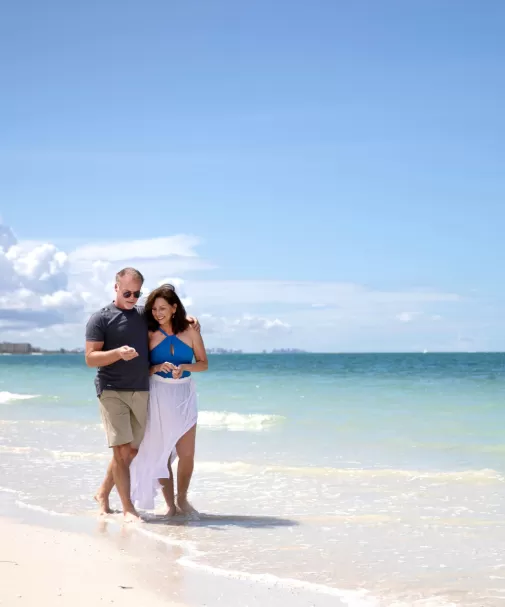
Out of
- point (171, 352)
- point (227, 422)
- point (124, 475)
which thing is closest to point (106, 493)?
point (124, 475)

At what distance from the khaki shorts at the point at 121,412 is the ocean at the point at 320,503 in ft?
2.51

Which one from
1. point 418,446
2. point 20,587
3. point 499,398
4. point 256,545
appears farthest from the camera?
point 499,398

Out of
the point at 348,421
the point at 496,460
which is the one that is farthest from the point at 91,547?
the point at 348,421

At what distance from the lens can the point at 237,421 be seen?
50.9 feet

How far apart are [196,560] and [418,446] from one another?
7132mm

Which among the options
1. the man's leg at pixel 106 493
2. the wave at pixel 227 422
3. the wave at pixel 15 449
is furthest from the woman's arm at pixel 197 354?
the wave at pixel 227 422

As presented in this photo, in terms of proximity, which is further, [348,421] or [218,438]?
[348,421]

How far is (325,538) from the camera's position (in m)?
6.09

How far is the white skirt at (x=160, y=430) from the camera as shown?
21.6ft

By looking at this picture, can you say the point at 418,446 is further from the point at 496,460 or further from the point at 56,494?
the point at 56,494

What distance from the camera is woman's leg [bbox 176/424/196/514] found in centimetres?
667

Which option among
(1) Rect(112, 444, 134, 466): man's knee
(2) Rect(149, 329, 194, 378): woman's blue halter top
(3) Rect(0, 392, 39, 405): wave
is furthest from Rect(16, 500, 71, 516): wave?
(3) Rect(0, 392, 39, 405): wave

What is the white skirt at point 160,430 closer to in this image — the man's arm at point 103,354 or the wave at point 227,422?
the man's arm at point 103,354

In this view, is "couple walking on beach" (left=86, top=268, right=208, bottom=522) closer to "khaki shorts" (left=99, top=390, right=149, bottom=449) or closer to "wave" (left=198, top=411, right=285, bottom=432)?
"khaki shorts" (left=99, top=390, right=149, bottom=449)
